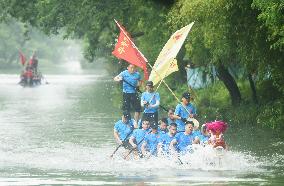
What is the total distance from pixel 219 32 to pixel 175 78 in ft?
56.8

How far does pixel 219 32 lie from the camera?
24562 mm

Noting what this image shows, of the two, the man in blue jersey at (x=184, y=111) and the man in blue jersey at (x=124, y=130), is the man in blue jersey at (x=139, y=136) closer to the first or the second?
the man in blue jersey at (x=124, y=130)

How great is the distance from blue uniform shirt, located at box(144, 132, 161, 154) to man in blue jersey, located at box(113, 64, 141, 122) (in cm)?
357

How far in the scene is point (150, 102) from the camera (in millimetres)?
22641

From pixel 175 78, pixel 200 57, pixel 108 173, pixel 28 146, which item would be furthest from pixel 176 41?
pixel 175 78

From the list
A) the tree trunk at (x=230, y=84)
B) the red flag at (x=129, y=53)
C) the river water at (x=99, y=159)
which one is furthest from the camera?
the tree trunk at (x=230, y=84)

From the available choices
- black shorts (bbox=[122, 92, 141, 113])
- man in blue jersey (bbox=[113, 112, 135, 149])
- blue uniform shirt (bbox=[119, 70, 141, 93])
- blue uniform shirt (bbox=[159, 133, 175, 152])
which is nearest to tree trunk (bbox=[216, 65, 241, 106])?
black shorts (bbox=[122, 92, 141, 113])

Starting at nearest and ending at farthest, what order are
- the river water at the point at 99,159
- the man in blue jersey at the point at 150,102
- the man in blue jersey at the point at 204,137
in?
the river water at the point at 99,159, the man in blue jersey at the point at 204,137, the man in blue jersey at the point at 150,102

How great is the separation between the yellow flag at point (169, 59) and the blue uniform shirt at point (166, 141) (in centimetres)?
158

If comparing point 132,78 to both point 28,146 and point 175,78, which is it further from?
point 175,78

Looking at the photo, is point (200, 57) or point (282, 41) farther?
point (200, 57)

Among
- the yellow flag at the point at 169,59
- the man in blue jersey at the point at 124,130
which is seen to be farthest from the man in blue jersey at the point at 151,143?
the yellow flag at the point at 169,59

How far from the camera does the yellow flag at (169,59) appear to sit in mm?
20891

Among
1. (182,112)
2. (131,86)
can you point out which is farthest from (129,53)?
(182,112)
